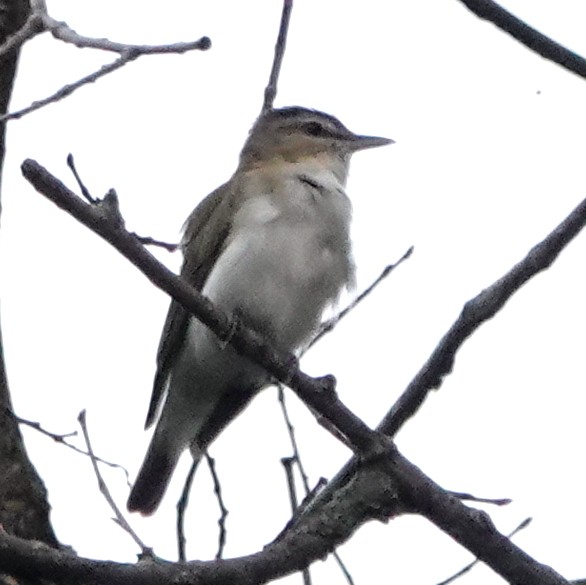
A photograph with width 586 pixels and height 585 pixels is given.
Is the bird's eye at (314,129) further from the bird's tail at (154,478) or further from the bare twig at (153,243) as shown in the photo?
the bare twig at (153,243)

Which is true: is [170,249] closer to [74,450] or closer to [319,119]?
[74,450]

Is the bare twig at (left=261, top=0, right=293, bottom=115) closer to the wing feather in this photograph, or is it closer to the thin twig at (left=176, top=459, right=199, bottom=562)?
the thin twig at (left=176, top=459, right=199, bottom=562)

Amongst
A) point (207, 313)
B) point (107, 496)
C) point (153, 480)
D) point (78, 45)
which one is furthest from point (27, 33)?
point (153, 480)

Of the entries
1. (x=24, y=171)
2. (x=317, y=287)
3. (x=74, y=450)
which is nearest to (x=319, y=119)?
(x=317, y=287)

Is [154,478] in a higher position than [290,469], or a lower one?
higher

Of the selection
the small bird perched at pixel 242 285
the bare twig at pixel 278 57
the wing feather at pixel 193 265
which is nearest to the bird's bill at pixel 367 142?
the small bird perched at pixel 242 285

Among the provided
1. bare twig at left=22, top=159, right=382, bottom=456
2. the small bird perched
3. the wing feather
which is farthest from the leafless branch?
the wing feather

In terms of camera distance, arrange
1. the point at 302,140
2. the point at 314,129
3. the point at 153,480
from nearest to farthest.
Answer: the point at 153,480
the point at 302,140
the point at 314,129

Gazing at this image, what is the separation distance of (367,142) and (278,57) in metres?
2.91

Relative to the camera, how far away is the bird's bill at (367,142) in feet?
21.6

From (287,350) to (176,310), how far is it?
564 mm

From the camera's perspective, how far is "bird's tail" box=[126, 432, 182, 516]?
19.1 feet

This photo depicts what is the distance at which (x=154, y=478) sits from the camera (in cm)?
586

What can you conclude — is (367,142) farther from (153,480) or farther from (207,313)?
(207,313)
